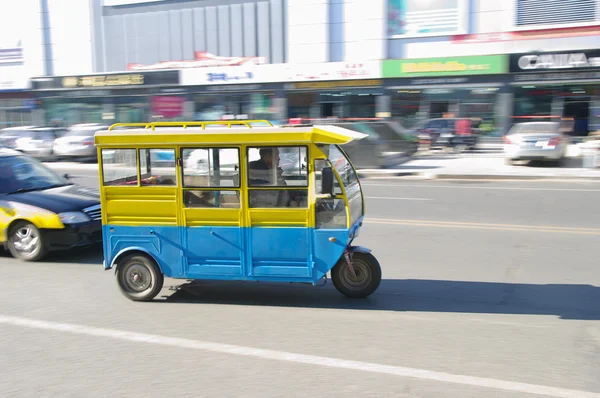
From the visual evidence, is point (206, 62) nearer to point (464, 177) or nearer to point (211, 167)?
point (464, 177)

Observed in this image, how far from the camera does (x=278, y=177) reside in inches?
225

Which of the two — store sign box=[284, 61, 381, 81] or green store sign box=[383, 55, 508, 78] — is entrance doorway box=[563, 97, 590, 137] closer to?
green store sign box=[383, 55, 508, 78]

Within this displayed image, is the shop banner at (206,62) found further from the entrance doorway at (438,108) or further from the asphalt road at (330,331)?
the asphalt road at (330,331)

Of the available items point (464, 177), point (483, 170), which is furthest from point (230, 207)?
point (483, 170)

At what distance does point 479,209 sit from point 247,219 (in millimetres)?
7141

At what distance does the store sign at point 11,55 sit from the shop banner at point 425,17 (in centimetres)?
2777

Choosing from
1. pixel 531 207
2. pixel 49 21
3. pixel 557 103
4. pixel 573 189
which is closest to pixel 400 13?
pixel 557 103

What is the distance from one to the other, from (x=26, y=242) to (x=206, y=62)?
98.3 ft

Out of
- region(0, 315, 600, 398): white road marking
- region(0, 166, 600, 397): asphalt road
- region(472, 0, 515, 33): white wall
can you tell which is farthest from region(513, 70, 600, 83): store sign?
region(0, 315, 600, 398): white road marking

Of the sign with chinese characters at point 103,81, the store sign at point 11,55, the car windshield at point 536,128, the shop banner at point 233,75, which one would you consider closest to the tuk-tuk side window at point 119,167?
the car windshield at point 536,128

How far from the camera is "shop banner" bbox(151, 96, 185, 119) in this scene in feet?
122

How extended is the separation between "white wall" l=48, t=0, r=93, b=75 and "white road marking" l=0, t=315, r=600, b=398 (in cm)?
3844

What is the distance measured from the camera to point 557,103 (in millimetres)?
27750

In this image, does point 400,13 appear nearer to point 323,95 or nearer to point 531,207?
point 323,95
